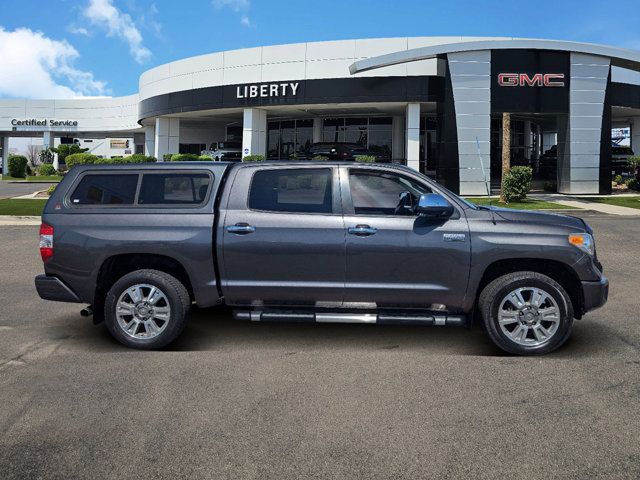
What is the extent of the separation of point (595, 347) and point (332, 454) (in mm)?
3337

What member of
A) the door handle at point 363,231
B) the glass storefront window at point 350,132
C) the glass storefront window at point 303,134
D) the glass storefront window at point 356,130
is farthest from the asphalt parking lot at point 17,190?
the door handle at point 363,231

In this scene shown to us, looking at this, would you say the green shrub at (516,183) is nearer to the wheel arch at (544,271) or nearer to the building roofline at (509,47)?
the building roofline at (509,47)

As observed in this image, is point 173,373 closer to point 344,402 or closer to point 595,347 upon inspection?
point 344,402

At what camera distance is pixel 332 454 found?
3307mm

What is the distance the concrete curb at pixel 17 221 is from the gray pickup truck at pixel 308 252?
12.5 m

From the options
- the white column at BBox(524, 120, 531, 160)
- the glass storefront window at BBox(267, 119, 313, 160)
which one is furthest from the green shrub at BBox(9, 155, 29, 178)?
the white column at BBox(524, 120, 531, 160)

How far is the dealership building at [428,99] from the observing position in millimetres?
28172

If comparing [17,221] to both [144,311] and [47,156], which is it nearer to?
[144,311]

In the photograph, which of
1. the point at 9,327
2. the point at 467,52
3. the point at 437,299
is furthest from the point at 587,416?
the point at 467,52

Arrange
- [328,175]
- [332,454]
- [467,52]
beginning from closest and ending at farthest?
[332,454]
[328,175]
[467,52]

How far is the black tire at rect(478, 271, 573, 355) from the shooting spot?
16.9 ft

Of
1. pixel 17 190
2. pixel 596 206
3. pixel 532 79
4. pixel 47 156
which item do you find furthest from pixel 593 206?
pixel 47 156

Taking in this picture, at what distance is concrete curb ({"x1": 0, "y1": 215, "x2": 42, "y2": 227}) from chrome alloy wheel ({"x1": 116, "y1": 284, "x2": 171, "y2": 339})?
12.9 m

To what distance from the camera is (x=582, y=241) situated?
17.3 feet
